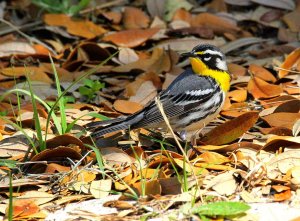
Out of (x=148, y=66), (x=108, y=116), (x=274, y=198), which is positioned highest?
(x=148, y=66)

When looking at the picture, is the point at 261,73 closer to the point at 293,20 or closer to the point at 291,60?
the point at 291,60

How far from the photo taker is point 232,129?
659cm

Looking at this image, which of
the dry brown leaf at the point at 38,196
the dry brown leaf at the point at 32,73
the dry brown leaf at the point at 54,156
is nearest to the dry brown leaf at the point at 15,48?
the dry brown leaf at the point at 32,73

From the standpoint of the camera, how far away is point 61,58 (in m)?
8.88

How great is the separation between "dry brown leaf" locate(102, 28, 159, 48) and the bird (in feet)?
5.42

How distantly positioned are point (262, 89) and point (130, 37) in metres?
2.07

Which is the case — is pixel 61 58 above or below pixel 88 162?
above

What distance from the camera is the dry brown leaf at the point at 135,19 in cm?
958

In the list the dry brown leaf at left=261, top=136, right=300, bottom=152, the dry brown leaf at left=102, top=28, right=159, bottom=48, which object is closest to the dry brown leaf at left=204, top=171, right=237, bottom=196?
the dry brown leaf at left=261, top=136, right=300, bottom=152

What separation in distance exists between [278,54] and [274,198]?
352 centimetres

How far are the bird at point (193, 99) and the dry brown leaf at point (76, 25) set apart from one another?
224cm

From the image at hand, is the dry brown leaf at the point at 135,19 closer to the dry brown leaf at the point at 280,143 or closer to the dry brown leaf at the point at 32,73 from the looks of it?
the dry brown leaf at the point at 32,73

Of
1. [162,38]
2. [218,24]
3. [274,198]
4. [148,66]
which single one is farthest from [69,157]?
[218,24]

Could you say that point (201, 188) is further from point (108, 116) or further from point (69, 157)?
point (108, 116)
